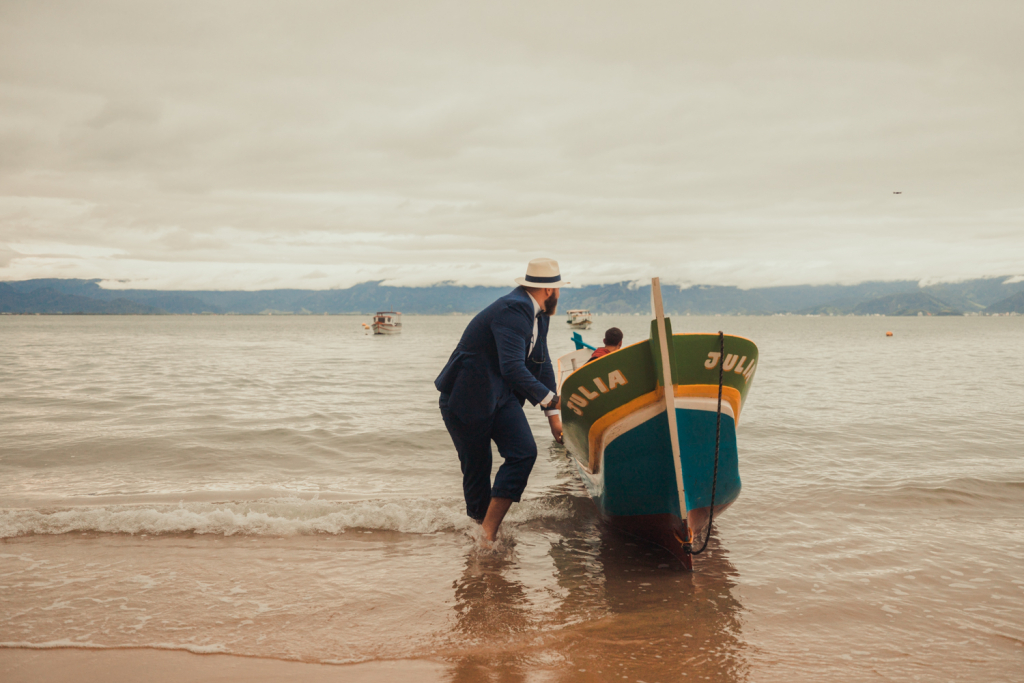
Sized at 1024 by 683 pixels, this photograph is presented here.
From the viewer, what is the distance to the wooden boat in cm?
445

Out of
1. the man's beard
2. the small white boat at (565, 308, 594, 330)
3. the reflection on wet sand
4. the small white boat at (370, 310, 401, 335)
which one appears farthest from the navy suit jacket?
the small white boat at (565, 308, 594, 330)

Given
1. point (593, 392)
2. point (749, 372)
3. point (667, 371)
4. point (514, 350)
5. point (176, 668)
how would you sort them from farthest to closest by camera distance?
point (749, 372) < point (593, 392) < point (514, 350) < point (667, 371) < point (176, 668)

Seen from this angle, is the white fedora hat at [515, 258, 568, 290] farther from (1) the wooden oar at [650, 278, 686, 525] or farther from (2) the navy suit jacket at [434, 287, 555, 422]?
(1) the wooden oar at [650, 278, 686, 525]

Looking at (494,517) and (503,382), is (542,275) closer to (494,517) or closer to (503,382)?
(503,382)

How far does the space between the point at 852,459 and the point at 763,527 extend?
3.88 meters

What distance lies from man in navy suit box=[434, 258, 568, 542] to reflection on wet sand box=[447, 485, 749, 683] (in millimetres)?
722

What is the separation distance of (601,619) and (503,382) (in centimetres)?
169

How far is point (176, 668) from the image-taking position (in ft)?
11.1

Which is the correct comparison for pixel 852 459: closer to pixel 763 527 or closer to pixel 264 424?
pixel 763 527

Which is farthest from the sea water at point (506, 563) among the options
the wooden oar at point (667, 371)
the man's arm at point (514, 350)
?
the man's arm at point (514, 350)

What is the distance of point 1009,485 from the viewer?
725 cm

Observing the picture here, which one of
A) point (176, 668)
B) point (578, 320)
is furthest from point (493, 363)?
point (578, 320)

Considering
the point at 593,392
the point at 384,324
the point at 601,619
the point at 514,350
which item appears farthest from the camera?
the point at 384,324

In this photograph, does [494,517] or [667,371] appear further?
[494,517]
